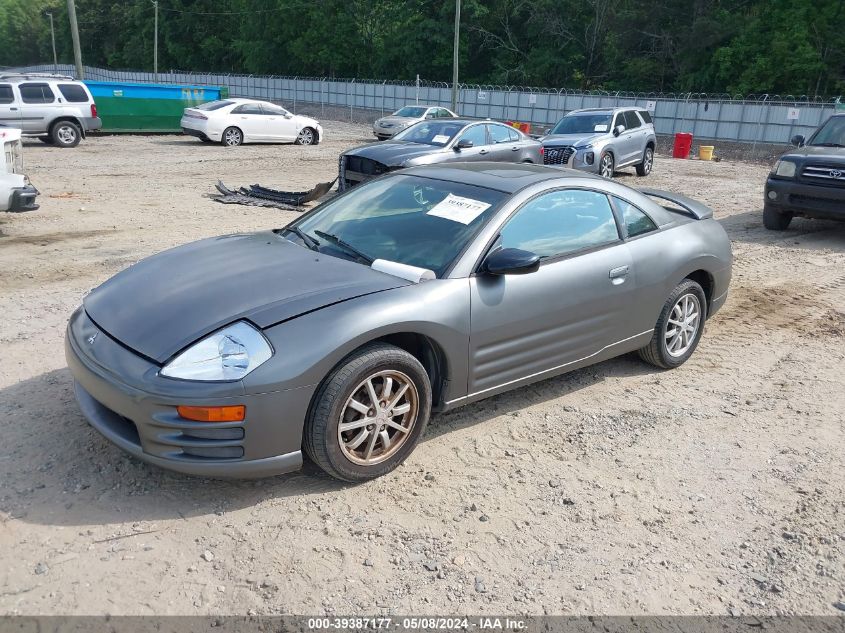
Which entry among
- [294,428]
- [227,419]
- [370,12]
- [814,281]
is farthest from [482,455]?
[370,12]

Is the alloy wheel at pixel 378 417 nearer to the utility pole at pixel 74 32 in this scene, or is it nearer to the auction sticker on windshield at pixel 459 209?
the auction sticker on windshield at pixel 459 209

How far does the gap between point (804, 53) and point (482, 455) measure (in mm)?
43905

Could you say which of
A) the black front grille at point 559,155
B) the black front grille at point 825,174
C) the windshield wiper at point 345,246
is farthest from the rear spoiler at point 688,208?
the black front grille at point 559,155

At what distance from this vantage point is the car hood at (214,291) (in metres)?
3.44

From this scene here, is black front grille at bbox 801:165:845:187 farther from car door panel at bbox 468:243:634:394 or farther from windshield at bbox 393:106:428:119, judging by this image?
windshield at bbox 393:106:428:119

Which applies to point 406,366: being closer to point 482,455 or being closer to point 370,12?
point 482,455

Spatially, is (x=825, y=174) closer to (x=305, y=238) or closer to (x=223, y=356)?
(x=305, y=238)

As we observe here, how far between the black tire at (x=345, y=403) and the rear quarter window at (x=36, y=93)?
64.0 feet

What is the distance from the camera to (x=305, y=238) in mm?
4547

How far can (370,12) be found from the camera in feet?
225

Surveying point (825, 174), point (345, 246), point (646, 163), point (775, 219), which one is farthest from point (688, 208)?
point (646, 163)

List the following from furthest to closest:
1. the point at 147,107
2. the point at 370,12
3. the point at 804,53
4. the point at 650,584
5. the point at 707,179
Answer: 1. the point at 370,12
2. the point at 804,53
3. the point at 147,107
4. the point at 707,179
5. the point at 650,584

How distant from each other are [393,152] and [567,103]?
2647 centimetres

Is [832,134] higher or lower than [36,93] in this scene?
higher
